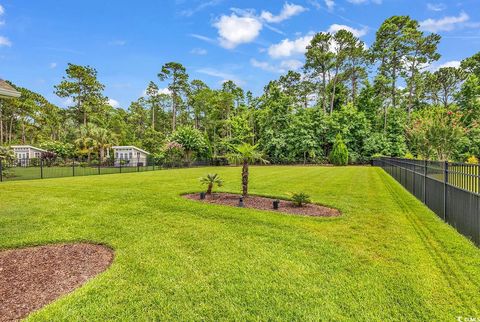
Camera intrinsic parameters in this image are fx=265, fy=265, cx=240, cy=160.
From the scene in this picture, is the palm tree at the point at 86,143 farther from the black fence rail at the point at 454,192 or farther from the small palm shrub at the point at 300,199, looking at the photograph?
the black fence rail at the point at 454,192

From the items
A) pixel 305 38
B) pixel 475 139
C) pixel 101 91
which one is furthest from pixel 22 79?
pixel 475 139

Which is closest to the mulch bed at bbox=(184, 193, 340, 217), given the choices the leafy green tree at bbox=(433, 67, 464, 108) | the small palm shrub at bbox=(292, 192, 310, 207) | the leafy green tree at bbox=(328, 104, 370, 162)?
the small palm shrub at bbox=(292, 192, 310, 207)

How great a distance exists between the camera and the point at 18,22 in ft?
44.6

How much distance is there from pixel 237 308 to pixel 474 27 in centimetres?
3754

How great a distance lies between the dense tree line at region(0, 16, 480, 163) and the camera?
3122 centimetres

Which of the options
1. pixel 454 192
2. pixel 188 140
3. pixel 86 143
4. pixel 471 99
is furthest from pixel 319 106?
pixel 454 192

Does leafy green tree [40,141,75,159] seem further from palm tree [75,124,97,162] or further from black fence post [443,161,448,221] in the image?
black fence post [443,161,448,221]

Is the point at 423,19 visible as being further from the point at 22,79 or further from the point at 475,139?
the point at 22,79

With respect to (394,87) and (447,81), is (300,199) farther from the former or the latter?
(447,81)

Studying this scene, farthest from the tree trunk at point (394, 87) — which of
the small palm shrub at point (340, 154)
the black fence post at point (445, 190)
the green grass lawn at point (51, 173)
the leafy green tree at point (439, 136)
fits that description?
the green grass lawn at point (51, 173)

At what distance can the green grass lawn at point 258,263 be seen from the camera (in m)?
2.59

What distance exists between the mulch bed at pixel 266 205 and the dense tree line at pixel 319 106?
20.0 m

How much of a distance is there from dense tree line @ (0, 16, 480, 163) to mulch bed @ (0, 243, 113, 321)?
24136 millimetres

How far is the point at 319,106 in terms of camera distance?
3647cm
